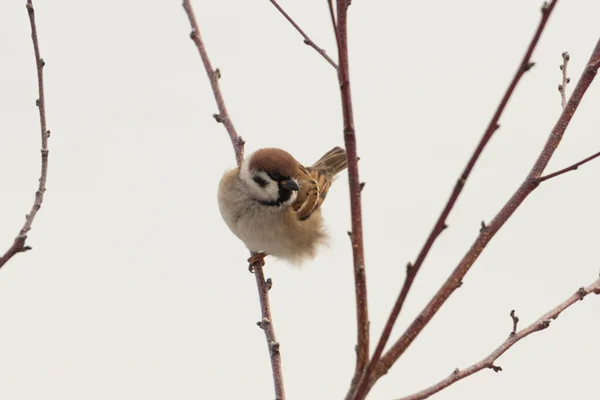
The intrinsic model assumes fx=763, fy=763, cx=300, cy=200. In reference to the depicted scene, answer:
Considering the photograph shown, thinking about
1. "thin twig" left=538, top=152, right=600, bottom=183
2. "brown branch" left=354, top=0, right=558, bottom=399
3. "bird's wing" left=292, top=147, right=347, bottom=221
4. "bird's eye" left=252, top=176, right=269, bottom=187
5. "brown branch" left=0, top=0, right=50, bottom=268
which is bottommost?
"brown branch" left=354, top=0, right=558, bottom=399

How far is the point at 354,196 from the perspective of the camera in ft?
4.26

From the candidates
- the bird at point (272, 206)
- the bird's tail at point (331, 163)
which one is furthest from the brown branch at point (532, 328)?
the bird's tail at point (331, 163)

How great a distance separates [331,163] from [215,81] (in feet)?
6.88

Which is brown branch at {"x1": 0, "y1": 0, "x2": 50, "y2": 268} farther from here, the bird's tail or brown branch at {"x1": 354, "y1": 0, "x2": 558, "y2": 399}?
the bird's tail

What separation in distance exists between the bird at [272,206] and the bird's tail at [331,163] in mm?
701

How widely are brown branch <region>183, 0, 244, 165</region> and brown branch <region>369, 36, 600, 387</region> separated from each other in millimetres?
1403

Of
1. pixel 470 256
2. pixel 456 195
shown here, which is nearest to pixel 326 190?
pixel 470 256

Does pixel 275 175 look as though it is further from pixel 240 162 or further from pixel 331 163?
pixel 331 163

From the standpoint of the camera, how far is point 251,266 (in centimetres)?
380

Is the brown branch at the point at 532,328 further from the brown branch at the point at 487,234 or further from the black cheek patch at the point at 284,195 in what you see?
the black cheek patch at the point at 284,195

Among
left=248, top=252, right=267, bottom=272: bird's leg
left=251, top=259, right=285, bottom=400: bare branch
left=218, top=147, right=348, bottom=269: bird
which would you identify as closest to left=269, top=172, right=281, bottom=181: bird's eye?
left=218, top=147, right=348, bottom=269: bird

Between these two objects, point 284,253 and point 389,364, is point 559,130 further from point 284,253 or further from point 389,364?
point 284,253

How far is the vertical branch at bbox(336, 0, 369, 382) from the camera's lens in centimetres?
124

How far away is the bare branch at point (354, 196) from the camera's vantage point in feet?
4.08
